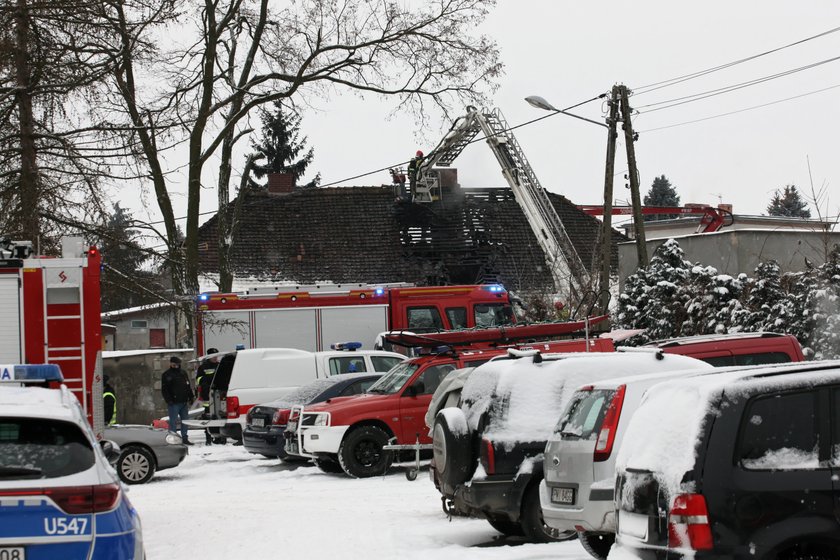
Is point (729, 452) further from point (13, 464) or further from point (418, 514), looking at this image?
point (418, 514)

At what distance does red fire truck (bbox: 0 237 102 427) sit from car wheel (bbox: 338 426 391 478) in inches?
194

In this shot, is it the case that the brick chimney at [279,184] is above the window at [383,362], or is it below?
above

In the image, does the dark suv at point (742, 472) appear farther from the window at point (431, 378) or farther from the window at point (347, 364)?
the window at point (347, 364)

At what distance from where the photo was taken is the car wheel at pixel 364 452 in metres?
16.9

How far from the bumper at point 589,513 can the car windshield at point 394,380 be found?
26.1 feet

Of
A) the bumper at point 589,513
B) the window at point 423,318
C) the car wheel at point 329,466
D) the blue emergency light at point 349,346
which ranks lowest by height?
the car wheel at point 329,466

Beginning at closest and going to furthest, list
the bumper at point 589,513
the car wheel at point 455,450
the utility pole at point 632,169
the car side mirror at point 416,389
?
the bumper at point 589,513 → the car wheel at point 455,450 → the car side mirror at point 416,389 → the utility pole at point 632,169

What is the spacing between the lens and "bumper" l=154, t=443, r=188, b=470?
17.6 metres

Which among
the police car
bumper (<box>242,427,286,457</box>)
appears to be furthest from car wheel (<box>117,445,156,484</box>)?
the police car

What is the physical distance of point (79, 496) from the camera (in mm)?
6148

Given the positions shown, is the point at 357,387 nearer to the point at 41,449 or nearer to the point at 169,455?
the point at 169,455

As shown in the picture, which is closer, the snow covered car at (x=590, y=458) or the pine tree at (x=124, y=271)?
the snow covered car at (x=590, y=458)

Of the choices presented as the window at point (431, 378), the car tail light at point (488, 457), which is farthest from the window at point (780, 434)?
the window at point (431, 378)

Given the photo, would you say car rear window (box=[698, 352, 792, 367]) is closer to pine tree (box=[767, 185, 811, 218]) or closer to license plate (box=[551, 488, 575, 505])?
license plate (box=[551, 488, 575, 505])
